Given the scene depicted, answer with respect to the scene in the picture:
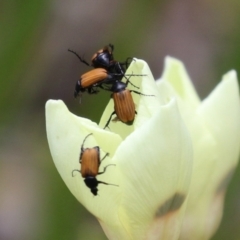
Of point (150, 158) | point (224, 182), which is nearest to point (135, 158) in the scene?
point (150, 158)

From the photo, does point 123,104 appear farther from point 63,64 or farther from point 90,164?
point 63,64

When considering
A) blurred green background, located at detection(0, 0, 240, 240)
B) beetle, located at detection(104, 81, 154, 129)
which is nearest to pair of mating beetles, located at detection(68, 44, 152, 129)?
beetle, located at detection(104, 81, 154, 129)

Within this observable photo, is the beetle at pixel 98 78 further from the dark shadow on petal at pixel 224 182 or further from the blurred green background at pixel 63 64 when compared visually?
the blurred green background at pixel 63 64

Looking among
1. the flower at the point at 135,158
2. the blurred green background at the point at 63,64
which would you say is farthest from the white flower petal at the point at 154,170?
the blurred green background at the point at 63,64

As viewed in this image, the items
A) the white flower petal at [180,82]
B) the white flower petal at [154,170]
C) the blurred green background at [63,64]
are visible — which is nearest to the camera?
the white flower petal at [154,170]

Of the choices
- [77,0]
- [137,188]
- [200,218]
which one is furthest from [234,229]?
[77,0]

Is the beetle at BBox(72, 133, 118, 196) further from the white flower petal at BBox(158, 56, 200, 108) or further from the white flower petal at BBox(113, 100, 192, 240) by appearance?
the white flower petal at BBox(158, 56, 200, 108)

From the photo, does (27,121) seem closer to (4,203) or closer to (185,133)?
(4,203)

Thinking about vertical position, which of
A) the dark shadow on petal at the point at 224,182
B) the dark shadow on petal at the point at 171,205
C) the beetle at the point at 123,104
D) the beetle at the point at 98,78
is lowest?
the dark shadow on petal at the point at 171,205
